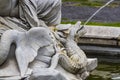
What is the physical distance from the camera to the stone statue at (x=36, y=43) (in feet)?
26.8

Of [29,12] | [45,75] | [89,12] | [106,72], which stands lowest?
[89,12]

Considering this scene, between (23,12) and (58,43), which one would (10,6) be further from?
(58,43)

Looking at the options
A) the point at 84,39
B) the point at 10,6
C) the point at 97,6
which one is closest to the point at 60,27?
the point at 10,6

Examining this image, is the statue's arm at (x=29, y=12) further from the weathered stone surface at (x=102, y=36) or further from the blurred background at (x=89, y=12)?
the blurred background at (x=89, y=12)

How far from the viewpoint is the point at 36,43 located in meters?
8.41

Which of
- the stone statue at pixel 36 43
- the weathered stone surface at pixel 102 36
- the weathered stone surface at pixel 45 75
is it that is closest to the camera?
the weathered stone surface at pixel 45 75

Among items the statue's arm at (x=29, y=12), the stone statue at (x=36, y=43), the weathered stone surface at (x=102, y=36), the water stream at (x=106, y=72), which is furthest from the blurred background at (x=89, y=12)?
the statue's arm at (x=29, y=12)

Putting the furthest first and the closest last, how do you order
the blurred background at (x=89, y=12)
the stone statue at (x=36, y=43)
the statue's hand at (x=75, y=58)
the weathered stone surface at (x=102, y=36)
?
the blurred background at (x=89, y=12), the weathered stone surface at (x=102, y=36), the statue's hand at (x=75, y=58), the stone statue at (x=36, y=43)

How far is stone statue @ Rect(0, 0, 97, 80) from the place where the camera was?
8172mm

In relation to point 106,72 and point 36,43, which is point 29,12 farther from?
point 106,72

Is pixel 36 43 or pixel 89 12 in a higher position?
pixel 36 43

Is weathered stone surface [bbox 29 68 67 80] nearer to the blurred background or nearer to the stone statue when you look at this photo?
the stone statue

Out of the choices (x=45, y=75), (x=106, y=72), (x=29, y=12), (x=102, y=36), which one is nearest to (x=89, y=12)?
(x=102, y=36)

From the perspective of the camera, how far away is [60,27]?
9023 millimetres
